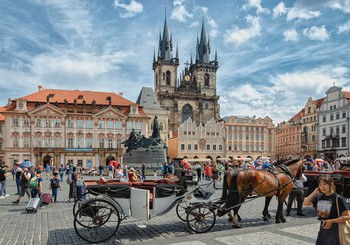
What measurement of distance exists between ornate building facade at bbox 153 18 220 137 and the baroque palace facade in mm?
23941

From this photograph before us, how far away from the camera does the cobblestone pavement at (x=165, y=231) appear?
6297mm

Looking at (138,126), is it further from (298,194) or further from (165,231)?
(165,231)

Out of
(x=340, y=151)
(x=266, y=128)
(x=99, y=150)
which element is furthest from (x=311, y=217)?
(x=266, y=128)

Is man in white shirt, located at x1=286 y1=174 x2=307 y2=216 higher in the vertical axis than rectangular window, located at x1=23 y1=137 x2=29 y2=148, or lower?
lower

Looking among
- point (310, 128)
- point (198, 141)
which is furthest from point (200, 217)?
point (310, 128)

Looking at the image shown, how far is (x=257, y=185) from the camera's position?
7820mm

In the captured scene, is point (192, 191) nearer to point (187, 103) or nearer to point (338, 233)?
point (338, 233)

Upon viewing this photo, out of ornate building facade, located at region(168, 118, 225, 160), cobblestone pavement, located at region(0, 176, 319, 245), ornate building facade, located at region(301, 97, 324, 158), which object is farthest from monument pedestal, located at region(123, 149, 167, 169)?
ornate building facade, located at region(301, 97, 324, 158)

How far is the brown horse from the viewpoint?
25.1 ft

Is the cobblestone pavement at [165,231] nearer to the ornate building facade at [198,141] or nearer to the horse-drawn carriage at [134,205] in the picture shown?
the horse-drawn carriage at [134,205]

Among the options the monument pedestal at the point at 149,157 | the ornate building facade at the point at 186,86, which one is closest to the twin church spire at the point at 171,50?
the ornate building facade at the point at 186,86

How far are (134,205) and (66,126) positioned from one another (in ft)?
157

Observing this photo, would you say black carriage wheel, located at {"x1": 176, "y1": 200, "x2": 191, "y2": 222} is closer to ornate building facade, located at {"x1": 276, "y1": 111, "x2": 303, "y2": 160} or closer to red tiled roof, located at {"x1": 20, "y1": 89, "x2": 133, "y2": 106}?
red tiled roof, located at {"x1": 20, "y1": 89, "x2": 133, "y2": 106}

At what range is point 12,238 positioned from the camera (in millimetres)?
6602
